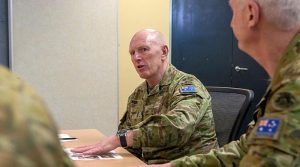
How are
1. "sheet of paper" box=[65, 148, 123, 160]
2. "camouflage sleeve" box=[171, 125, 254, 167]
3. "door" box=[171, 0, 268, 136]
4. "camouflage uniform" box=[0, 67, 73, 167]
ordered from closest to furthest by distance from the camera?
"camouflage uniform" box=[0, 67, 73, 167], "camouflage sleeve" box=[171, 125, 254, 167], "sheet of paper" box=[65, 148, 123, 160], "door" box=[171, 0, 268, 136]

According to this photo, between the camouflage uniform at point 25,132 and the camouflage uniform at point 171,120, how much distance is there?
→ 156 centimetres

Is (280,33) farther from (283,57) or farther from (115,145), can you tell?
(115,145)

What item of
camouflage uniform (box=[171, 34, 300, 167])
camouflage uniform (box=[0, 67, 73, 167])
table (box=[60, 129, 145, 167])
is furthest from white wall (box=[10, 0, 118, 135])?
camouflage uniform (box=[0, 67, 73, 167])

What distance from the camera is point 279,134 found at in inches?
31.8

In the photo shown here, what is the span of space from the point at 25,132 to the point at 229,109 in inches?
Answer: 74.4

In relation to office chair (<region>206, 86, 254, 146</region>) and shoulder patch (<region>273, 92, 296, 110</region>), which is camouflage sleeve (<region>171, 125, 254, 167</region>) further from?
office chair (<region>206, 86, 254, 146</region>)

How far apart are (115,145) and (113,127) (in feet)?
7.34

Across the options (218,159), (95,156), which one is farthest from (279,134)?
(95,156)

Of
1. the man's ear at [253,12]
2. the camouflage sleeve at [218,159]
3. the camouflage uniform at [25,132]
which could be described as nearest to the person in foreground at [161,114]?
the camouflage sleeve at [218,159]

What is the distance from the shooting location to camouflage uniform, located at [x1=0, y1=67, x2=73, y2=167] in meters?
0.24

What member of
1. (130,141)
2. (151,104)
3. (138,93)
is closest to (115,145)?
(130,141)

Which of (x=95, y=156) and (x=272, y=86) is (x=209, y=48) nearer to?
(x=95, y=156)

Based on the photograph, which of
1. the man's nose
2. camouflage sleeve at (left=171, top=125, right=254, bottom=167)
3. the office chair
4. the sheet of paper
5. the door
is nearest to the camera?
camouflage sleeve at (left=171, top=125, right=254, bottom=167)

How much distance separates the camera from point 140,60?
231 centimetres
